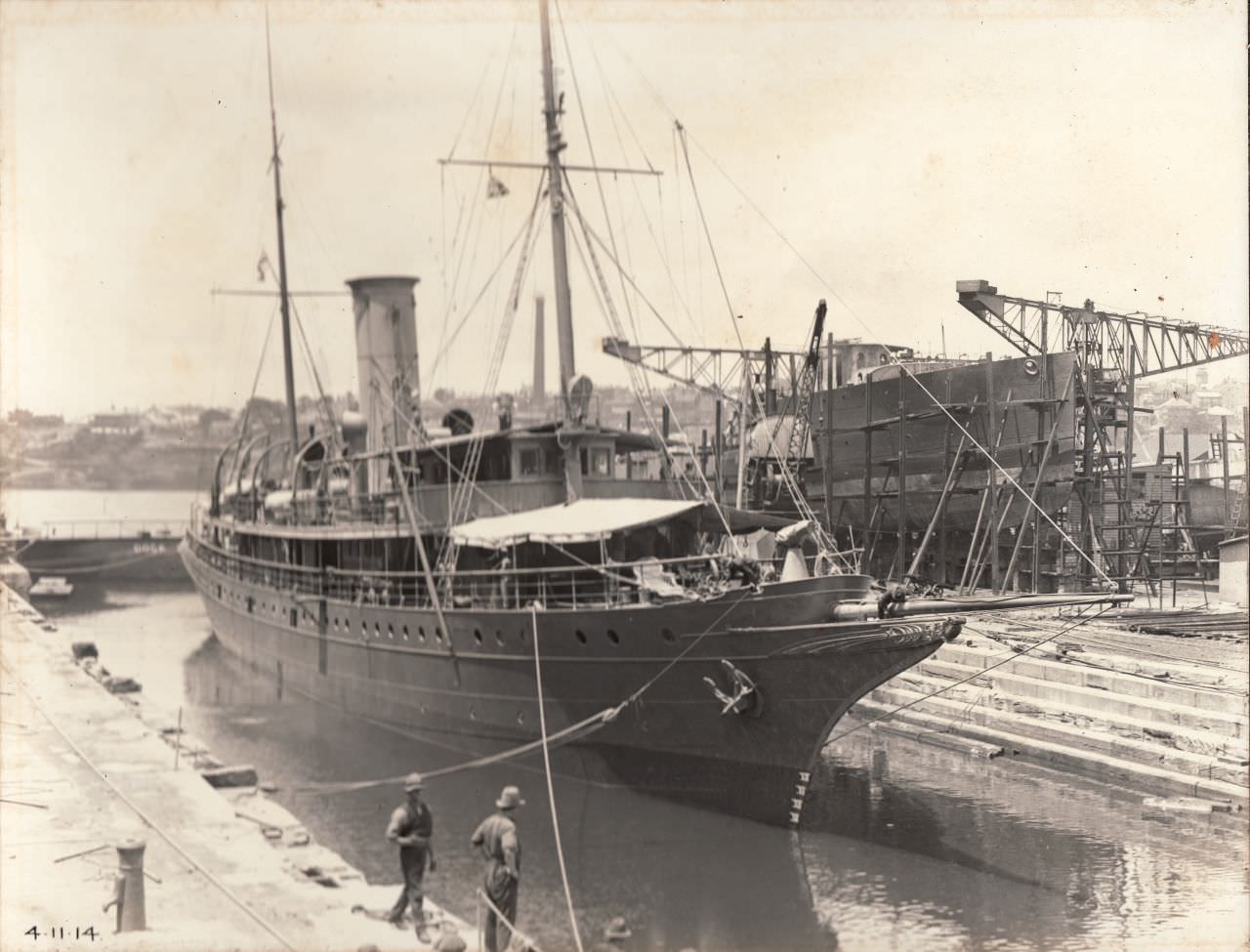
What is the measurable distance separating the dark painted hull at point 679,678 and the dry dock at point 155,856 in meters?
3.88

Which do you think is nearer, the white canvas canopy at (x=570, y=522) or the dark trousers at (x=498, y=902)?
the dark trousers at (x=498, y=902)

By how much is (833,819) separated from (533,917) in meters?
4.95

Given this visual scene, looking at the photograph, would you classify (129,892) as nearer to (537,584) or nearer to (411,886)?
(411,886)

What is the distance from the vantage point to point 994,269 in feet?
55.9

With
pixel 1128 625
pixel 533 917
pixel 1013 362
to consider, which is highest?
pixel 1013 362

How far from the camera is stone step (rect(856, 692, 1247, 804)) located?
15742 mm

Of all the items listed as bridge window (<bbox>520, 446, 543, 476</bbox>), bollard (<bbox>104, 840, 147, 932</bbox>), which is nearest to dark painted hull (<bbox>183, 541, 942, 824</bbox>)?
bridge window (<bbox>520, 446, 543, 476</bbox>)

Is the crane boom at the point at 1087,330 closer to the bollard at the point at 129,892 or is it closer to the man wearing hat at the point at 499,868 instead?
the man wearing hat at the point at 499,868

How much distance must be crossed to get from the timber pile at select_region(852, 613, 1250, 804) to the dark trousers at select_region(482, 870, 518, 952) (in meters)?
7.31

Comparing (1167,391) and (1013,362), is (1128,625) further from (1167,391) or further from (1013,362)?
(1167,391)

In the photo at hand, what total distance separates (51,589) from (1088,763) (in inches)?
1743

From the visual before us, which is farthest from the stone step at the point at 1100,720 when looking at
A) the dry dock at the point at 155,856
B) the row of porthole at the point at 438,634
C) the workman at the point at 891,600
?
the dry dock at the point at 155,856

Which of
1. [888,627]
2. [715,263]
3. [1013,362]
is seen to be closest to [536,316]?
[715,263]

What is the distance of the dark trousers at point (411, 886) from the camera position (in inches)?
454
